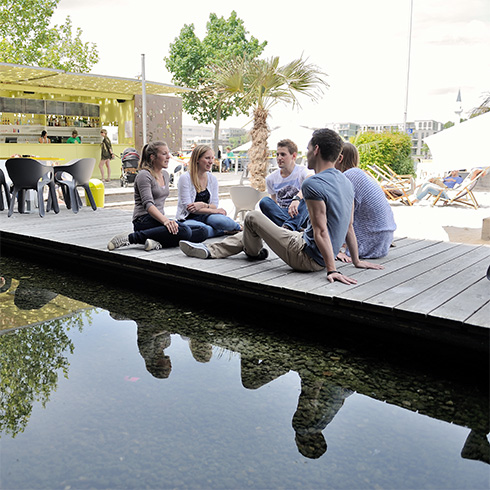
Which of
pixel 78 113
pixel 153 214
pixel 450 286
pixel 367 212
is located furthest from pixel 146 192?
pixel 78 113

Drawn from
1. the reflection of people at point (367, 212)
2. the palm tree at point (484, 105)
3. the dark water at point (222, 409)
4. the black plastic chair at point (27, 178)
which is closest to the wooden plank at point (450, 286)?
the dark water at point (222, 409)

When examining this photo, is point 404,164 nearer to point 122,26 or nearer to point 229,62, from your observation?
point 229,62

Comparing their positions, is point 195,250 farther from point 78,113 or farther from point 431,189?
point 78,113

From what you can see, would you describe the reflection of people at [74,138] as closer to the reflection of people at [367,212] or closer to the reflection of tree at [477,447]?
the reflection of people at [367,212]

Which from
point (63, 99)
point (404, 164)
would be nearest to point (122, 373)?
point (404, 164)

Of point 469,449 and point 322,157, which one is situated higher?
point 322,157

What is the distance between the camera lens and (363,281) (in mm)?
3971

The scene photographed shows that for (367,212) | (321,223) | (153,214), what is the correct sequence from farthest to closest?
1. (153,214)
2. (367,212)
3. (321,223)

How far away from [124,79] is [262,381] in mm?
16347

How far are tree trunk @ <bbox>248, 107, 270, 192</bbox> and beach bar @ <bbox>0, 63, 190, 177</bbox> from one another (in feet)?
25.5

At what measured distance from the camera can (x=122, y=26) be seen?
56.5 meters

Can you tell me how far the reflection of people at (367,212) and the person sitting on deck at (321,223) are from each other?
35 centimetres

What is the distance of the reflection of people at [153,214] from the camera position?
5.16 metres

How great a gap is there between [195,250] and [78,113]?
57.9 ft
